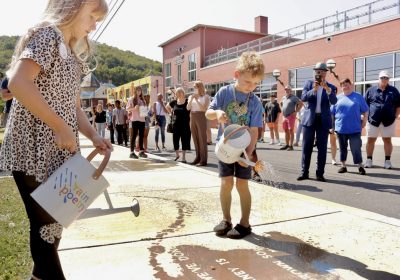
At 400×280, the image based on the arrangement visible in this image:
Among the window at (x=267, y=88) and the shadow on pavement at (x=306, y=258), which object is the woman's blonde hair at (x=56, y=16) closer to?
the shadow on pavement at (x=306, y=258)

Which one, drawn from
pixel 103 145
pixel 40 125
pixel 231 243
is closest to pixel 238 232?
pixel 231 243

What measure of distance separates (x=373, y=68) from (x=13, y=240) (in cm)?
1843

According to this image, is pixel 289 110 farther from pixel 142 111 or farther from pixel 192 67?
pixel 192 67

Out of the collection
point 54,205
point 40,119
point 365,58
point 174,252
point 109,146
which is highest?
point 365,58

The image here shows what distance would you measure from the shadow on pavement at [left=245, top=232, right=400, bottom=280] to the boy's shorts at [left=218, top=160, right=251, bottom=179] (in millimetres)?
530

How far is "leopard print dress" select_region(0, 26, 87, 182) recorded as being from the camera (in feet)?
6.09

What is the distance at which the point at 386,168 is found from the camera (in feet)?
26.3

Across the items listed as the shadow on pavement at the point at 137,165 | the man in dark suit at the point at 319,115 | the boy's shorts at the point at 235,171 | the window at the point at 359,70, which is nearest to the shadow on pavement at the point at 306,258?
the boy's shorts at the point at 235,171

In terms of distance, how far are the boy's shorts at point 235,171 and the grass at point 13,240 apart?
171cm

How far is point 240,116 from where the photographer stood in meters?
3.57

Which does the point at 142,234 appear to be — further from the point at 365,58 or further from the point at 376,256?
the point at 365,58

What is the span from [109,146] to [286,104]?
34.6 feet

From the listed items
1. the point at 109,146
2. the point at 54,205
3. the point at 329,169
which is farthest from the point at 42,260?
the point at 329,169

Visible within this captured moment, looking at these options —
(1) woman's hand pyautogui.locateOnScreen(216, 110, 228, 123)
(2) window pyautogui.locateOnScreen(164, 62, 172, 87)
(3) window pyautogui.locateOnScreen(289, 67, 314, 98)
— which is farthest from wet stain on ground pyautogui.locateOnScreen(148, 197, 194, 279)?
(2) window pyautogui.locateOnScreen(164, 62, 172, 87)
